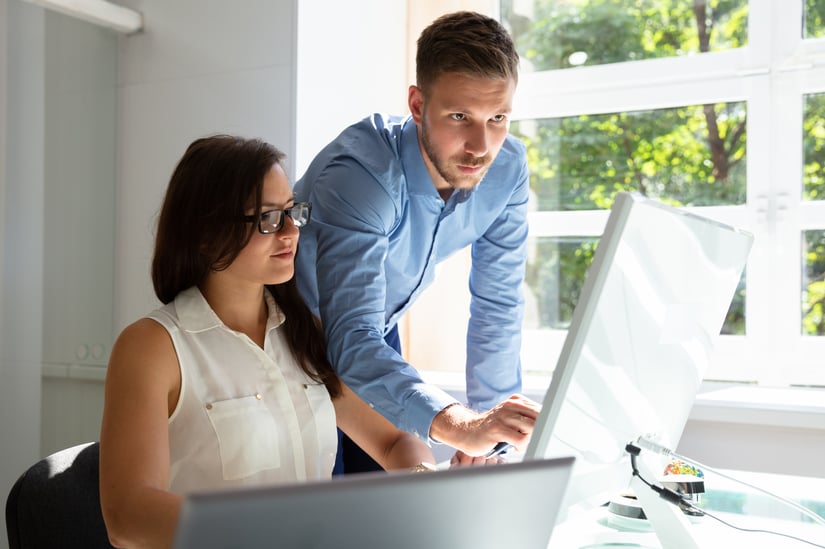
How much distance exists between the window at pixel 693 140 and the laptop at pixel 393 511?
2.45m

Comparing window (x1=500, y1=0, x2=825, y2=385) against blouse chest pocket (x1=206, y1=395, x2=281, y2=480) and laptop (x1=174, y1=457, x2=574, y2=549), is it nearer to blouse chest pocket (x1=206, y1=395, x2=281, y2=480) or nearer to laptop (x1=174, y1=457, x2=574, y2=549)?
blouse chest pocket (x1=206, y1=395, x2=281, y2=480)

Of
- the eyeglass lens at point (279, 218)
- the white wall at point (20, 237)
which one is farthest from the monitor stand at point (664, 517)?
the white wall at point (20, 237)

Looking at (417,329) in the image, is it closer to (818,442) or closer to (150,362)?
(818,442)

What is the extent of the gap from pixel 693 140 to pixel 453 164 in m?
1.61

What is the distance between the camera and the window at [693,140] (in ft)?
9.36

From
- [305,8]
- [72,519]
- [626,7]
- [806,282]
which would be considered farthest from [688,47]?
[72,519]

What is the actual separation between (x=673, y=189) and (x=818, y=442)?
102 cm

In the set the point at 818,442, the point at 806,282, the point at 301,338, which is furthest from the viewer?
the point at 806,282

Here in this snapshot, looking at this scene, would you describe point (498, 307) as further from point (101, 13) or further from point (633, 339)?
point (101, 13)

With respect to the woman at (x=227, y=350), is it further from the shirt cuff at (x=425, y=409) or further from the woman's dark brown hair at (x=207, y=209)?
the shirt cuff at (x=425, y=409)

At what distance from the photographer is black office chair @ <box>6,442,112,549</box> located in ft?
3.90

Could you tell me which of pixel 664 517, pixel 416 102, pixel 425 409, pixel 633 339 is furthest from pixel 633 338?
pixel 416 102

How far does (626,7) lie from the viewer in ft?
10.3

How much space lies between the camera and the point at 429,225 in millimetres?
1885
